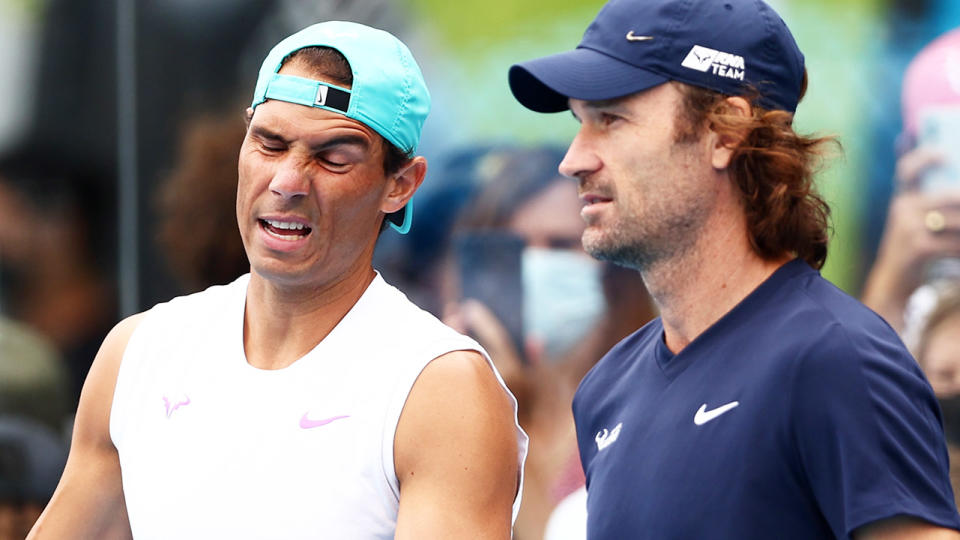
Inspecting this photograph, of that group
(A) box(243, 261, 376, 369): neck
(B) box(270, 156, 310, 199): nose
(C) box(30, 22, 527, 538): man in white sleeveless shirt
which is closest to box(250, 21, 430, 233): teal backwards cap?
(C) box(30, 22, 527, 538): man in white sleeveless shirt

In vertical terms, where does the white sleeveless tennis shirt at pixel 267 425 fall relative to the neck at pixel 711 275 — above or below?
below

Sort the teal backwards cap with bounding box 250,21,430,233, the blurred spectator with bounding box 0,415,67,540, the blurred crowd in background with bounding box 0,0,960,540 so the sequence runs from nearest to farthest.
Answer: the teal backwards cap with bounding box 250,21,430,233 → the blurred crowd in background with bounding box 0,0,960,540 → the blurred spectator with bounding box 0,415,67,540

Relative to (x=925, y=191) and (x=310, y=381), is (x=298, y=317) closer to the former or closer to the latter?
(x=310, y=381)

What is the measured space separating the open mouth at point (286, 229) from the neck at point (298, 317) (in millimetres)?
114

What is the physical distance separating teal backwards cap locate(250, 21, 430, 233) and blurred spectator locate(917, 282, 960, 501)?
1792mm

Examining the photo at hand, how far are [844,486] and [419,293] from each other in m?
2.82

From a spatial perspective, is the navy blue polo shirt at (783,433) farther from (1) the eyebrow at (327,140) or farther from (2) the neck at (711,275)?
(1) the eyebrow at (327,140)

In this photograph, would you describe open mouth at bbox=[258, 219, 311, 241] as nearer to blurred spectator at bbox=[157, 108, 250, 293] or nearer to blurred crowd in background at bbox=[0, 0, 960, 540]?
blurred crowd in background at bbox=[0, 0, 960, 540]

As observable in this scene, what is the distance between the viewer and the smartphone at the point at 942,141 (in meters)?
3.68

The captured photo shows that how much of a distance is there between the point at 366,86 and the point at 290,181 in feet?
0.76

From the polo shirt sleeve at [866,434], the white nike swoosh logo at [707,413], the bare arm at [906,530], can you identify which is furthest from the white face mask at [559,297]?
the bare arm at [906,530]

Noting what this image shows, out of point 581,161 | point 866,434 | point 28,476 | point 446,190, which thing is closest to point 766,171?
point 581,161

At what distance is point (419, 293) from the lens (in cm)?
458

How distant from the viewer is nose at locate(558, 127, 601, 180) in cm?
227
